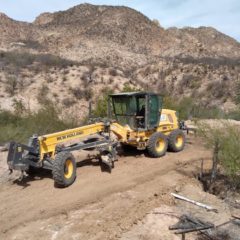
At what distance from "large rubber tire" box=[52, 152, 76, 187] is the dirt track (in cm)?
19

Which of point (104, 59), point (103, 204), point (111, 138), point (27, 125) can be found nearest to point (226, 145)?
point (103, 204)

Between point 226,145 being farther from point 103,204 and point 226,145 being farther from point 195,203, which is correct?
point 103,204

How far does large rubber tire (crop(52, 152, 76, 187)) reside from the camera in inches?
394

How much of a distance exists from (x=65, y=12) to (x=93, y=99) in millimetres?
38293

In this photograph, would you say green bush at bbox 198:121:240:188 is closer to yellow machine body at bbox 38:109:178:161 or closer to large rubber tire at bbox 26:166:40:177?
yellow machine body at bbox 38:109:178:161

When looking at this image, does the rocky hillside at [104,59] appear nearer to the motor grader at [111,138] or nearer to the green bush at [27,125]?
the green bush at [27,125]

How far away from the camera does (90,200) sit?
30.8 ft

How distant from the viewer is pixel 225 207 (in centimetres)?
915

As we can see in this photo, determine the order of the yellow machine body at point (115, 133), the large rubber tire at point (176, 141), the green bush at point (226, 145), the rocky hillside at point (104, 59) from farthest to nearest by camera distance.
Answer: the rocky hillside at point (104, 59), the large rubber tire at point (176, 141), the yellow machine body at point (115, 133), the green bush at point (226, 145)

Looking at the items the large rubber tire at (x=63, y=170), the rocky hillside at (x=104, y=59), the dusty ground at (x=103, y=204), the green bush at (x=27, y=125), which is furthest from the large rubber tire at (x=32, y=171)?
the rocky hillside at (x=104, y=59)

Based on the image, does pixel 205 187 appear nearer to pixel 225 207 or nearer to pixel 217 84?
pixel 225 207

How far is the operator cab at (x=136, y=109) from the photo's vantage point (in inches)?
526

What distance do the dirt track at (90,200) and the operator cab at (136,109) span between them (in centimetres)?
136

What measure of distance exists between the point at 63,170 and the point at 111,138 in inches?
122
